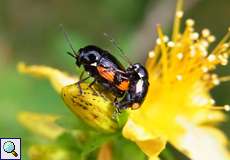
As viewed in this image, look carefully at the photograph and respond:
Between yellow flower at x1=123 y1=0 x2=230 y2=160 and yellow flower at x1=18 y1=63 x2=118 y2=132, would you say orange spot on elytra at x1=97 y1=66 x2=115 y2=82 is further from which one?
yellow flower at x1=123 y1=0 x2=230 y2=160

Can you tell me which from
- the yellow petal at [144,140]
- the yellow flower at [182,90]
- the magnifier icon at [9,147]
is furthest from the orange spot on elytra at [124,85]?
the magnifier icon at [9,147]

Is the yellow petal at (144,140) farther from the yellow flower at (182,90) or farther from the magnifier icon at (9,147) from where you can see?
the magnifier icon at (9,147)

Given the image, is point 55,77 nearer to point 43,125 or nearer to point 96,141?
point 43,125

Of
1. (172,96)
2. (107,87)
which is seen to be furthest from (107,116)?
(172,96)

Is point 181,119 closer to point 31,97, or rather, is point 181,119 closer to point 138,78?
point 138,78

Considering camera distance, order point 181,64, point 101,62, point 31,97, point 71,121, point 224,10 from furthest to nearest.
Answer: point 224,10, point 31,97, point 181,64, point 71,121, point 101,62

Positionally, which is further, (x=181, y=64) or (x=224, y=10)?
(x=224, y=10)
